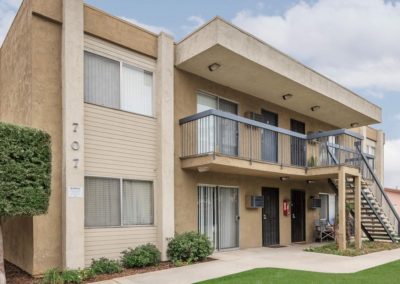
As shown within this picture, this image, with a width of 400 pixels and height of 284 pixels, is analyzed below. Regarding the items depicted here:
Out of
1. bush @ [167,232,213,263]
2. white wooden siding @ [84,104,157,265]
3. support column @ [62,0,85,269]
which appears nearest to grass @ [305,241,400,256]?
bush @ [167,232,213,263]

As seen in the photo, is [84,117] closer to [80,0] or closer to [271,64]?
[80,0]

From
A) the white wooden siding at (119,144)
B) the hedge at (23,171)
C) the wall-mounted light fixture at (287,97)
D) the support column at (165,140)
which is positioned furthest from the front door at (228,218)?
the hedge at (23,171)

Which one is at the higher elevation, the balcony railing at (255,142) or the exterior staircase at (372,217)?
the balcony railing at (255,142)

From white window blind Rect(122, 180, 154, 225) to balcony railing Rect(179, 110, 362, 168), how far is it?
160 centimetres

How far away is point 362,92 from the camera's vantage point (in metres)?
17.1

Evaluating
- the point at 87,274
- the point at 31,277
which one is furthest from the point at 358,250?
the point at 31,277

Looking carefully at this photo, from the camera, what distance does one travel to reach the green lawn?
25.9 feet

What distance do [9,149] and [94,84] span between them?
3348mm

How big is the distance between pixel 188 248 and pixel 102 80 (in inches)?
198

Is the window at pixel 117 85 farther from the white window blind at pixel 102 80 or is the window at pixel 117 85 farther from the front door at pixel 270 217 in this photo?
the front door at pixel 270 217

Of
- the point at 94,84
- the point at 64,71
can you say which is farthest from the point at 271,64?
the point at 64,71

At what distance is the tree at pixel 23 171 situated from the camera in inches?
272

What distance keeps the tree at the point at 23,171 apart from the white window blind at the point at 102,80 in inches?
97.6

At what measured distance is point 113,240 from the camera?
A: 9672mm
